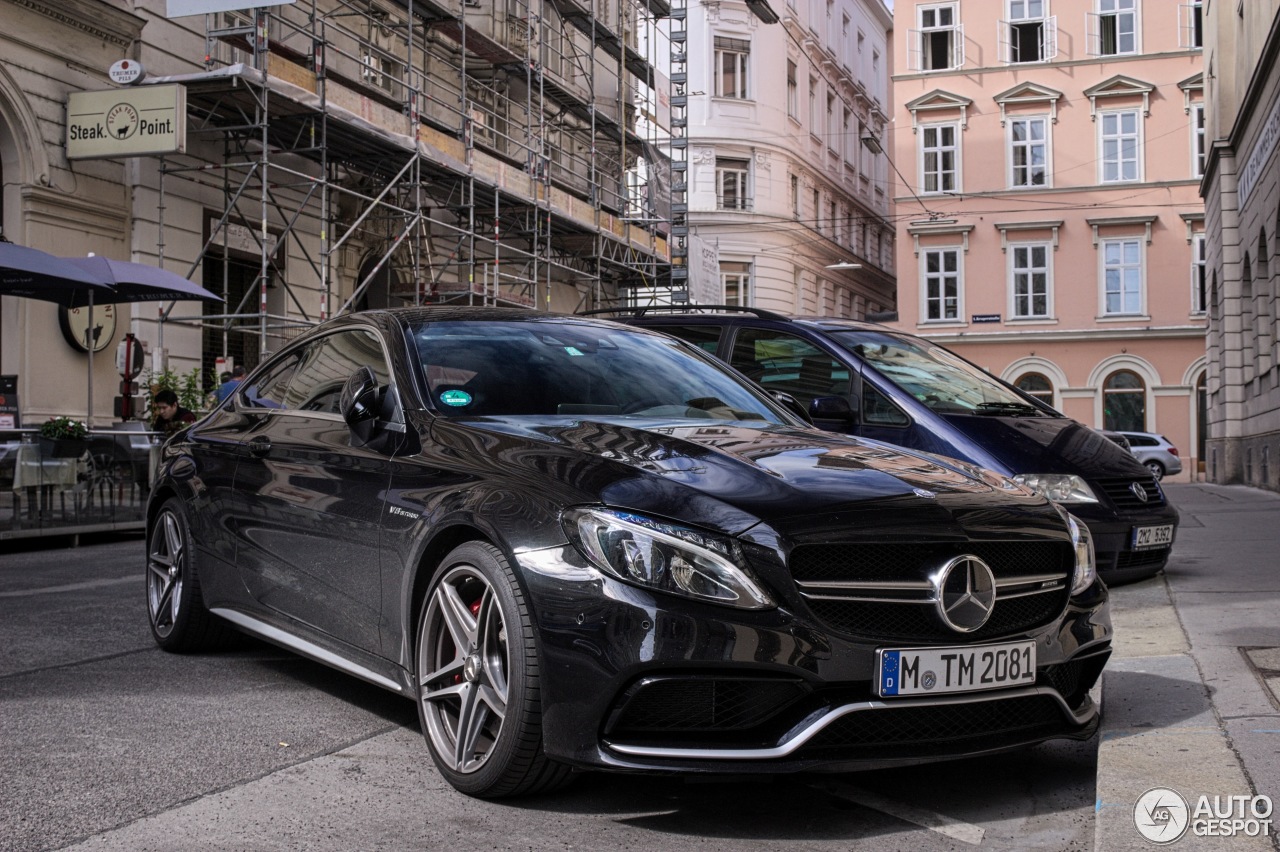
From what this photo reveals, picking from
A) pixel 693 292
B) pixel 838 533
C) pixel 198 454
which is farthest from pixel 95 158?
pixel 693 292

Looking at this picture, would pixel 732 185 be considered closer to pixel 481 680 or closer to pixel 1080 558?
pixel 1080 558

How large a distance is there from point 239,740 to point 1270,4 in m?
21.1

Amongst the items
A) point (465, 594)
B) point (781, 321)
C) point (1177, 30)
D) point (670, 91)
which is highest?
point (1177, 30)

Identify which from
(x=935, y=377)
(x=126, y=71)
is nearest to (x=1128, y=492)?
(x=935, y=377)

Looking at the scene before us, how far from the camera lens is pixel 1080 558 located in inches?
162

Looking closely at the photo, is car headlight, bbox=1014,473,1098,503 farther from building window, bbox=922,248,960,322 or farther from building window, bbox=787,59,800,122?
building window, bbox=787,59,800,122

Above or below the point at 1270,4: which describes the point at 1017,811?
below

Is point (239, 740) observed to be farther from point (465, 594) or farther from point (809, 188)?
point (809, 188)

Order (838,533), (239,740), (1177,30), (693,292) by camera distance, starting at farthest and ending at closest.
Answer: (1177,30)
(693,292)
(239,740)
(838,533)

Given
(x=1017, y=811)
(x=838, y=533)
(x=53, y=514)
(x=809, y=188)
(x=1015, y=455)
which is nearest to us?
(x=838, y=533)

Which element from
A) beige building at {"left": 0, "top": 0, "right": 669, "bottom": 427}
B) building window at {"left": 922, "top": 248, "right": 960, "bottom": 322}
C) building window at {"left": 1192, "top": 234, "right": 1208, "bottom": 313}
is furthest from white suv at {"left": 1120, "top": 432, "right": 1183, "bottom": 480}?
beige building at {"left": 0, "top": 0, "right": 669, "bottom": 427}

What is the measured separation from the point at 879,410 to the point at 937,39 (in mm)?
41912

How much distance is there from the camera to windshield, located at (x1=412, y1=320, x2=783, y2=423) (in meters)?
4.63

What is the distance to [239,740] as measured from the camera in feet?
14.5
